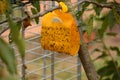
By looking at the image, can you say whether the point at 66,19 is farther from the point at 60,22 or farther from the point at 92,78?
the point at 92,78

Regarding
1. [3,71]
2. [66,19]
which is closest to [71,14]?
[66,19]

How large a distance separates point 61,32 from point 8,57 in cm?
42

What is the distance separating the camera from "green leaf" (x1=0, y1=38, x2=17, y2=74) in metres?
0.33

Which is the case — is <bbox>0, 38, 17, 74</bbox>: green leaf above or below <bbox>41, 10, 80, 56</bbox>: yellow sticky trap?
above

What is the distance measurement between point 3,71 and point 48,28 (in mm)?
461

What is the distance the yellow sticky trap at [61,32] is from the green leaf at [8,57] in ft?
1.28

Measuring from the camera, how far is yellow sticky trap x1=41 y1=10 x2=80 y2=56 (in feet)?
2.44

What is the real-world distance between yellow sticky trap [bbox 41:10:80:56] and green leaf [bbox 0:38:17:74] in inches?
15.3

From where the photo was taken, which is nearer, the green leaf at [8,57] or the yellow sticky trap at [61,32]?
the green leaf at [8,57]

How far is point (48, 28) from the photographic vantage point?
0.78 metres

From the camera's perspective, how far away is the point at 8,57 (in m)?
0.34

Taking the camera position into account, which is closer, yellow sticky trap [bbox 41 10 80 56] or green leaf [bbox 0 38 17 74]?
green leaf [bbox 0 38 17 74]

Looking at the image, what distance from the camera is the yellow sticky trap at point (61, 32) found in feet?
2.44

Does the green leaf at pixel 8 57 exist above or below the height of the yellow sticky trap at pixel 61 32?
above
